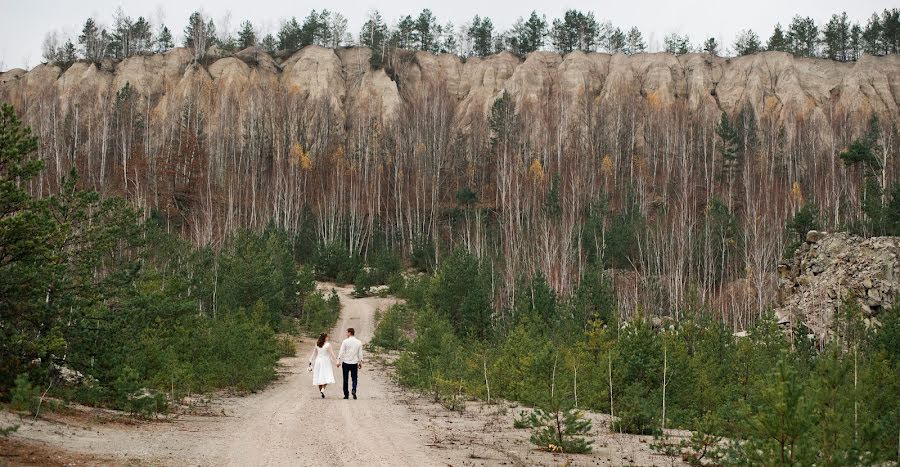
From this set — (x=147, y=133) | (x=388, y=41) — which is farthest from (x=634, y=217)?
(x=388, y=41)

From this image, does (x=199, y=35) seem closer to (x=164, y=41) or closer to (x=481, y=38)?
(x=164, y=41)

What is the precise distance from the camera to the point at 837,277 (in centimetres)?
3042

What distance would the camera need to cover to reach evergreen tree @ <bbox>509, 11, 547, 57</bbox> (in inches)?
3538

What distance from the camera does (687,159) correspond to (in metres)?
58.9

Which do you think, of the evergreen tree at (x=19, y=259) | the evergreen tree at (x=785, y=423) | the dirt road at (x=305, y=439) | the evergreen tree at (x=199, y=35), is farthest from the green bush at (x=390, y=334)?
the evergreen tree at (x=199, y=35)

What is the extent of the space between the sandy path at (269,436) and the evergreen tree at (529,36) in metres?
80.3

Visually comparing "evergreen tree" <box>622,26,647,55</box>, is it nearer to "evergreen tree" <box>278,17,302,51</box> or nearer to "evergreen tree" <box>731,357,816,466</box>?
"evergreen tree" <box>278,17,302,51</box>

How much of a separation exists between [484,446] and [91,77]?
78205 millimetres

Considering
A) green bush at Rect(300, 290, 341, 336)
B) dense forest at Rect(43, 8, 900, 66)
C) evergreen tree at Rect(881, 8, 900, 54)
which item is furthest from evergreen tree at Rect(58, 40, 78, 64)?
evergreen tree at Rect(881, 8, 900, 54)

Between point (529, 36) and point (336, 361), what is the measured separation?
8084cm

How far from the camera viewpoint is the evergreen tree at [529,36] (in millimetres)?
89875

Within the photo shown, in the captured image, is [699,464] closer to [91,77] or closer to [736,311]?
[736,311]

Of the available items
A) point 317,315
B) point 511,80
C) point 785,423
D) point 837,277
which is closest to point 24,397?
point 785,423

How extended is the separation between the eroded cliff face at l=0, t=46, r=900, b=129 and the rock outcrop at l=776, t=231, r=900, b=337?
123ft
